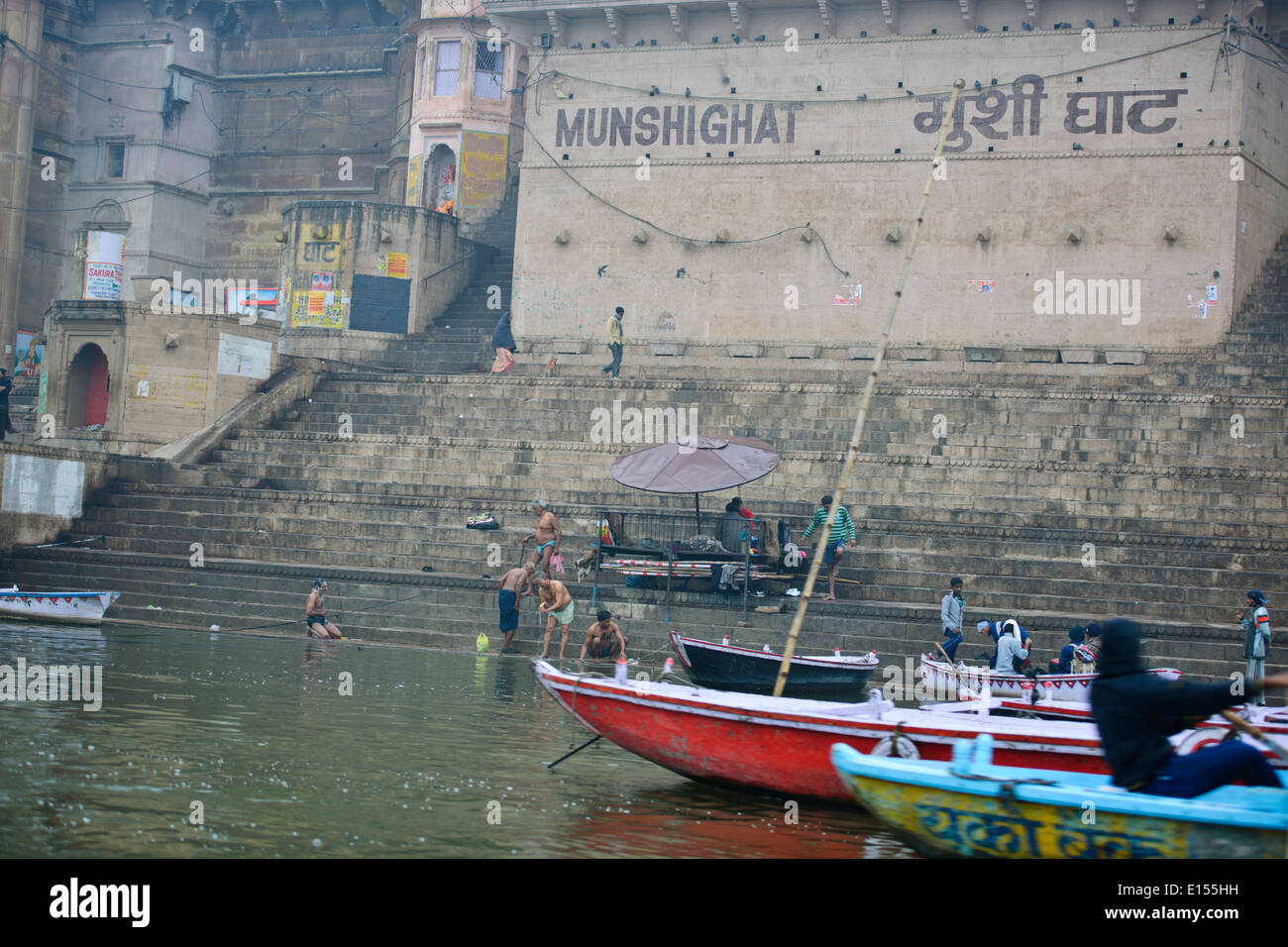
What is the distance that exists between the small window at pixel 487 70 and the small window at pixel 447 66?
476 millimetres

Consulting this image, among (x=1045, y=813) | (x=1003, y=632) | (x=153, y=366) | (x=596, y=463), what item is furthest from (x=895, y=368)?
(x=1045, y=813)

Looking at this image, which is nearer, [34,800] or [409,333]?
[34,800]

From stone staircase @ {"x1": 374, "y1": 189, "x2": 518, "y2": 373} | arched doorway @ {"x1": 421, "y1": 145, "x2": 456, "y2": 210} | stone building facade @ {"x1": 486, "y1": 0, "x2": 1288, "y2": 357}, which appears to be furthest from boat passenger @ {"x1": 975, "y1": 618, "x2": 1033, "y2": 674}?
arched doorway @ {"x1": 421, "y1": 145, "x2": 456, "y2": 210}

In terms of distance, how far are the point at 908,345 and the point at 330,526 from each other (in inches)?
423

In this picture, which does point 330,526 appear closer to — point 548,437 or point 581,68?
point 548,437

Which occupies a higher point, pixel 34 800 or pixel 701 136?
pixel 701 136

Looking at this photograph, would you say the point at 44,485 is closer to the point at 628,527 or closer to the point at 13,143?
the point at 628,527

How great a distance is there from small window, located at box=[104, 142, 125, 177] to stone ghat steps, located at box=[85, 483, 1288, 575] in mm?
20340

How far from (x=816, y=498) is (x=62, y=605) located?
32.1ft

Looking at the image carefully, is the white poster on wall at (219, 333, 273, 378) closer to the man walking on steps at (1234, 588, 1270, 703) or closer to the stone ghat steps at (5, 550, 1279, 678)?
the stone ghat steps at (5, 550, 1279, 678)

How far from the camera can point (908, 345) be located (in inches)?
971

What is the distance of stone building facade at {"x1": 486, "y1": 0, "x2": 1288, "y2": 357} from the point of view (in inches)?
922
